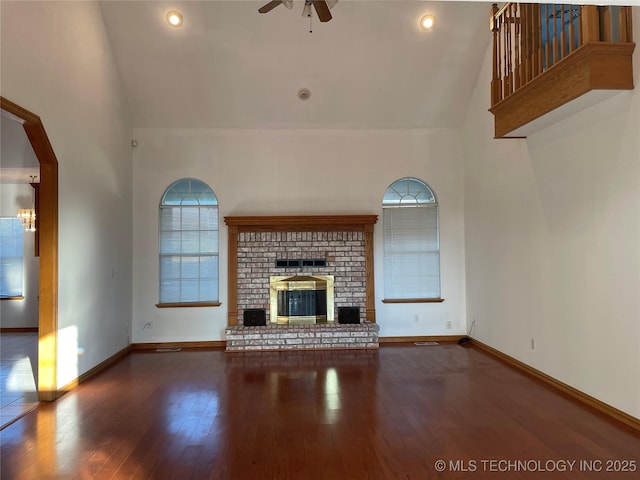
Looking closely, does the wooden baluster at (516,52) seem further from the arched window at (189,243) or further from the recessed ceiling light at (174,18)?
the arched window at (189,243)

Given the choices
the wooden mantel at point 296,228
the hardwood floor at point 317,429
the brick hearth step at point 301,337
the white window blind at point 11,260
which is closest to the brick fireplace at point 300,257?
the wooden mantel at point 296,228

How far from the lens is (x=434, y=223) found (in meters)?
6.46

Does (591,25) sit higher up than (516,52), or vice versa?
(516,52)

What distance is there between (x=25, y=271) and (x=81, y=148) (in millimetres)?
4503

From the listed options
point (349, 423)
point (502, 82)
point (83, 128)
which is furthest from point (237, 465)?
point (502, 82)

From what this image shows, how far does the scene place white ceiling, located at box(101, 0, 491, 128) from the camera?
5004 millimetres

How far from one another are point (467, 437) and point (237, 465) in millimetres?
1678

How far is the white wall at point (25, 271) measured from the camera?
24.3 ft

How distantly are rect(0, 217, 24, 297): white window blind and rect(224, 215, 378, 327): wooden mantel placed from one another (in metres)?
4.43

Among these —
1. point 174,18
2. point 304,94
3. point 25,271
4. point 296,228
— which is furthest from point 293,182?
point 25,271

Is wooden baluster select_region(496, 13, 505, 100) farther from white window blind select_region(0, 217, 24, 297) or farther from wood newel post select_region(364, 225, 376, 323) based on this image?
white window blind select_region(0, 217, 24, 297)

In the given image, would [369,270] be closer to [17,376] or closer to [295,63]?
[295,63]

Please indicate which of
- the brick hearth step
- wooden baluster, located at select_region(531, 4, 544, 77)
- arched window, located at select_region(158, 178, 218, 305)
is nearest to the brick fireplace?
the brick hearth step

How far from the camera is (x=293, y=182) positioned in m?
6.30
